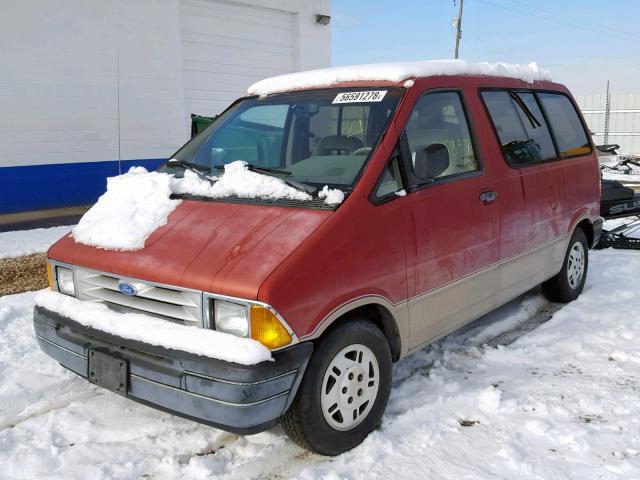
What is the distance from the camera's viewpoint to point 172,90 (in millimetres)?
11539

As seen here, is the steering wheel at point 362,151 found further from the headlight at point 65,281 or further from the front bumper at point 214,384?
the headlight at point 65,281

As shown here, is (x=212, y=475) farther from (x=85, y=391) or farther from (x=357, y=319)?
(x=85, y=391)

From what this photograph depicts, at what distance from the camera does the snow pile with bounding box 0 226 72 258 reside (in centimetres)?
723

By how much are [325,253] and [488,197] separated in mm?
1643

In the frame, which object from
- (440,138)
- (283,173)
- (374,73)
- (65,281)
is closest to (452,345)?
(440,138)

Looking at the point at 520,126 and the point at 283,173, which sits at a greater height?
the point at 520,126

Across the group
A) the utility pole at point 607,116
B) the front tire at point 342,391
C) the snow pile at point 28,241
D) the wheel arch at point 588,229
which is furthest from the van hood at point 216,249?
the utility pole at point 607,116

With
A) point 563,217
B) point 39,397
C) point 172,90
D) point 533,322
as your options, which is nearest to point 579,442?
point 533,322

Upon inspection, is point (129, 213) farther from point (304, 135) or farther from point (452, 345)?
point (452, 345)

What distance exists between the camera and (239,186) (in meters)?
3.33

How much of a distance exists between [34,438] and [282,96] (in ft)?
8.45

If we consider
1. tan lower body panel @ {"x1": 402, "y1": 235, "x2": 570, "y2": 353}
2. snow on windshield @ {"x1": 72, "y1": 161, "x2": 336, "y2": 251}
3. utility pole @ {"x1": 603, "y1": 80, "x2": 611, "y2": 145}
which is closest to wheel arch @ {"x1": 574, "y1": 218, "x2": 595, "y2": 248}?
tan lower body panel @ {"x1": 402, "y1": 235, "x2": 570, "y2": 353}

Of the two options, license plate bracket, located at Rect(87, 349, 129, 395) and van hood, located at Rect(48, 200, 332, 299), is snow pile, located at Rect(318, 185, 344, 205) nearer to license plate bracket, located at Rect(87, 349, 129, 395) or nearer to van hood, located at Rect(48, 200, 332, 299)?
van hood, located at Rect(48, 200, 332, 299)

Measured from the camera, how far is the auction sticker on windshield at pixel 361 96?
354 cm
